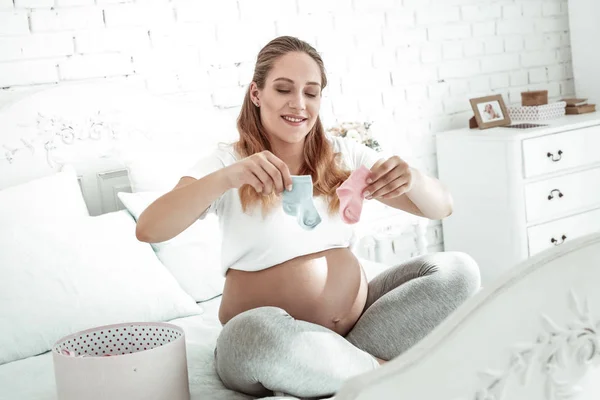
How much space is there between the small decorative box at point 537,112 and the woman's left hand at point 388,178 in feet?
6.66

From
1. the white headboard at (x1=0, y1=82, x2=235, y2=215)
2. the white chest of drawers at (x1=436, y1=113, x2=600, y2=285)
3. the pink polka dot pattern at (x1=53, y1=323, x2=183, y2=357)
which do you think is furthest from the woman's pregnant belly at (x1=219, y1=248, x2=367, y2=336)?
the white chest of drawers at (x1=436, y1=113, x2=600, y2=285)

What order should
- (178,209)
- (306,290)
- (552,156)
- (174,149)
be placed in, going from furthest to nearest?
(552,156), (174,149), (306,290), (178,209)

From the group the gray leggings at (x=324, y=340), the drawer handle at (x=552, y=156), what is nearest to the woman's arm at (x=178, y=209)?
the gray leggings at (x=324, y=340)

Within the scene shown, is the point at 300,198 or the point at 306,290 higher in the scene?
the point at 300,198

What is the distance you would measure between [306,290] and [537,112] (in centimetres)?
215

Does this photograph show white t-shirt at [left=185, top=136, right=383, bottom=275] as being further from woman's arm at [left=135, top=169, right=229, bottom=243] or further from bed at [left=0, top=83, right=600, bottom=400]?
bed at [left=0, top=83, right=600, bottom=400]

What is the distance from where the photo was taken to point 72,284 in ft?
6.53

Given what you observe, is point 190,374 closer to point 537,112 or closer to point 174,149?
point 174,149

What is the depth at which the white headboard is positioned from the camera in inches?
94.6

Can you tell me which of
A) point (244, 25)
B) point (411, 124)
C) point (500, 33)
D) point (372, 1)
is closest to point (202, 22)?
point (244, 25)

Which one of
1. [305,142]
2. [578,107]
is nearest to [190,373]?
[305,142]

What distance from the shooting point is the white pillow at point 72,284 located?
1919 millimetres

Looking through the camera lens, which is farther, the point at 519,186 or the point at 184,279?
the point at 519,186

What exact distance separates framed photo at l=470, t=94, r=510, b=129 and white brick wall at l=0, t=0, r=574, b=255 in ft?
0.48
